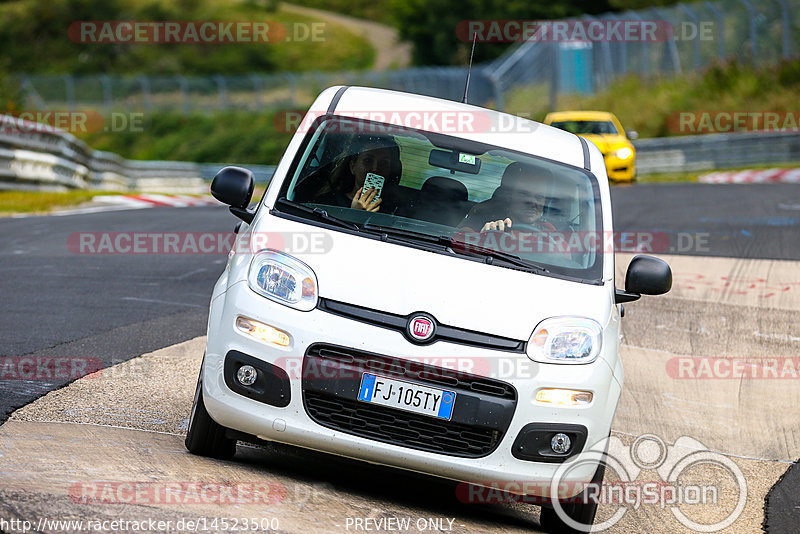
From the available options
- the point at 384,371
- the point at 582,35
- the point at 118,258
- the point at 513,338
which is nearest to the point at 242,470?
the point at 384,371

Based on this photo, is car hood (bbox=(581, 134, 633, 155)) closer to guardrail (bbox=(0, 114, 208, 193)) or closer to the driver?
guardrail (bbox=(0, 114, 208, 193))

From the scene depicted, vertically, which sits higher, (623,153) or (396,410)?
(623,153)

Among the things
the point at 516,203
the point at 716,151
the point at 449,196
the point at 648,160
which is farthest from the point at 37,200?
the point at 716,151

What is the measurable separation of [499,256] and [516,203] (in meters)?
0.57

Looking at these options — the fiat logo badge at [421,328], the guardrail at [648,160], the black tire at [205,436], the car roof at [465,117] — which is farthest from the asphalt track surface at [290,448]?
the guardrail at [648,160]

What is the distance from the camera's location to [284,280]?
16.5 ft

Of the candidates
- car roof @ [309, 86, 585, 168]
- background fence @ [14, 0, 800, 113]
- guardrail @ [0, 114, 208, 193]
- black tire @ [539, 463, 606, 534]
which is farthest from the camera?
background fence @ [14, 0, 800, 113]

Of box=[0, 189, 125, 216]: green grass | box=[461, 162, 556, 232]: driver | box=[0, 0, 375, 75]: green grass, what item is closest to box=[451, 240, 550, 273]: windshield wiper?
box=[461, 162, 556, 232]: driver

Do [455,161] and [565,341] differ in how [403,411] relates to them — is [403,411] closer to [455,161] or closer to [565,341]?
[565,341]

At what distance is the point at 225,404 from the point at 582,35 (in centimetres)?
3879

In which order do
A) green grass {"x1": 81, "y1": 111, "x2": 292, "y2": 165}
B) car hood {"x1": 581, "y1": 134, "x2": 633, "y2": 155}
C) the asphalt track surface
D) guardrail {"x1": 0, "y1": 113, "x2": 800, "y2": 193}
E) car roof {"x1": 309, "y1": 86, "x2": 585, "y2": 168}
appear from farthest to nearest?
1. green grass {"x1": 81, "y1": 111, "x2": 292, "y2": 165}
2. car hood {"x1": 581, "y1": 134, "x2": 633, "y2": 155}
3. guardrail {"x1": 0, "y1": 113, "x2": 800, "y2": 193}
4. car roof {"x1": 309, "y1": 86, "x2": 585, "y2": 168}
5. the asphalt track surface

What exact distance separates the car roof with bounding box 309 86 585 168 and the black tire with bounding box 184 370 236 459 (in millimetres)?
1722

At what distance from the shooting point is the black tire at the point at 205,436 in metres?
5.26

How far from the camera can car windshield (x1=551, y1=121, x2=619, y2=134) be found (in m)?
25.0
